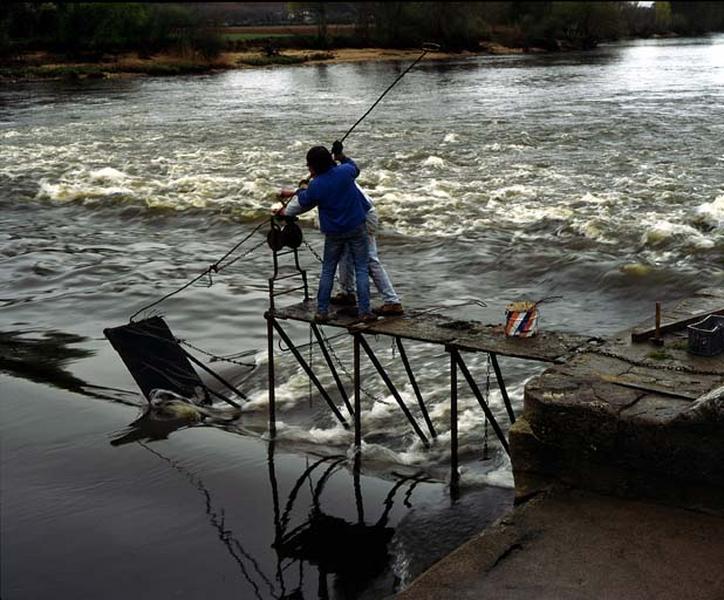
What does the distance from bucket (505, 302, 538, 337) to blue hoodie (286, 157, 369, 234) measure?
5.24ft

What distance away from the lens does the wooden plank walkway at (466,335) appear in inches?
313

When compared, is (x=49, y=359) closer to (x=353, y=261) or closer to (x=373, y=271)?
(x=353, y=261)

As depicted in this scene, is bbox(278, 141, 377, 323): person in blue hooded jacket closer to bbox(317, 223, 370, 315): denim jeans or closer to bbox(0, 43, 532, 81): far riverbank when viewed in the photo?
bbox(317, 223, 370, 315): denim jeans

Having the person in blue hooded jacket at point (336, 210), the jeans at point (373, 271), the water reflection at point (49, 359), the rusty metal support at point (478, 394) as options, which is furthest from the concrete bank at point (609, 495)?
the water reflection at point (49, 359)

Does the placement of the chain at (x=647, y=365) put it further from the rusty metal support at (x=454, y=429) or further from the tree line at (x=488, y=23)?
the tree line at (x=488, y=23)

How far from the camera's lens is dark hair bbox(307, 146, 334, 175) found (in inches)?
341

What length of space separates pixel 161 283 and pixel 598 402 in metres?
10.9

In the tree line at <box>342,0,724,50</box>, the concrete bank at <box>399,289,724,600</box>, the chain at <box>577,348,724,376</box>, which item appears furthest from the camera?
the tree line at <box>342,0,724,50</box>

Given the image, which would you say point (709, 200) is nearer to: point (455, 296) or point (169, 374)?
point (455, 296)

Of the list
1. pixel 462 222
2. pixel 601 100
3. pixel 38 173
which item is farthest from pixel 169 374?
pixel 601 100

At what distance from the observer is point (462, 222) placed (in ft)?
65.1

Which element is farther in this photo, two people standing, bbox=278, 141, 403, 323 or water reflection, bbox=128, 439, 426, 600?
two people standing, bbox=278, 141, 403, 323

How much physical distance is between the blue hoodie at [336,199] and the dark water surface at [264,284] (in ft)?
7.31

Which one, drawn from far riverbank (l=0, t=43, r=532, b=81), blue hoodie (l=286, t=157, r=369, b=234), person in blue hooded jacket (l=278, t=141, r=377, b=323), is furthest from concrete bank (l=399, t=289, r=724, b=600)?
far riverbank (l=0, t=43, r=532, b=81)
